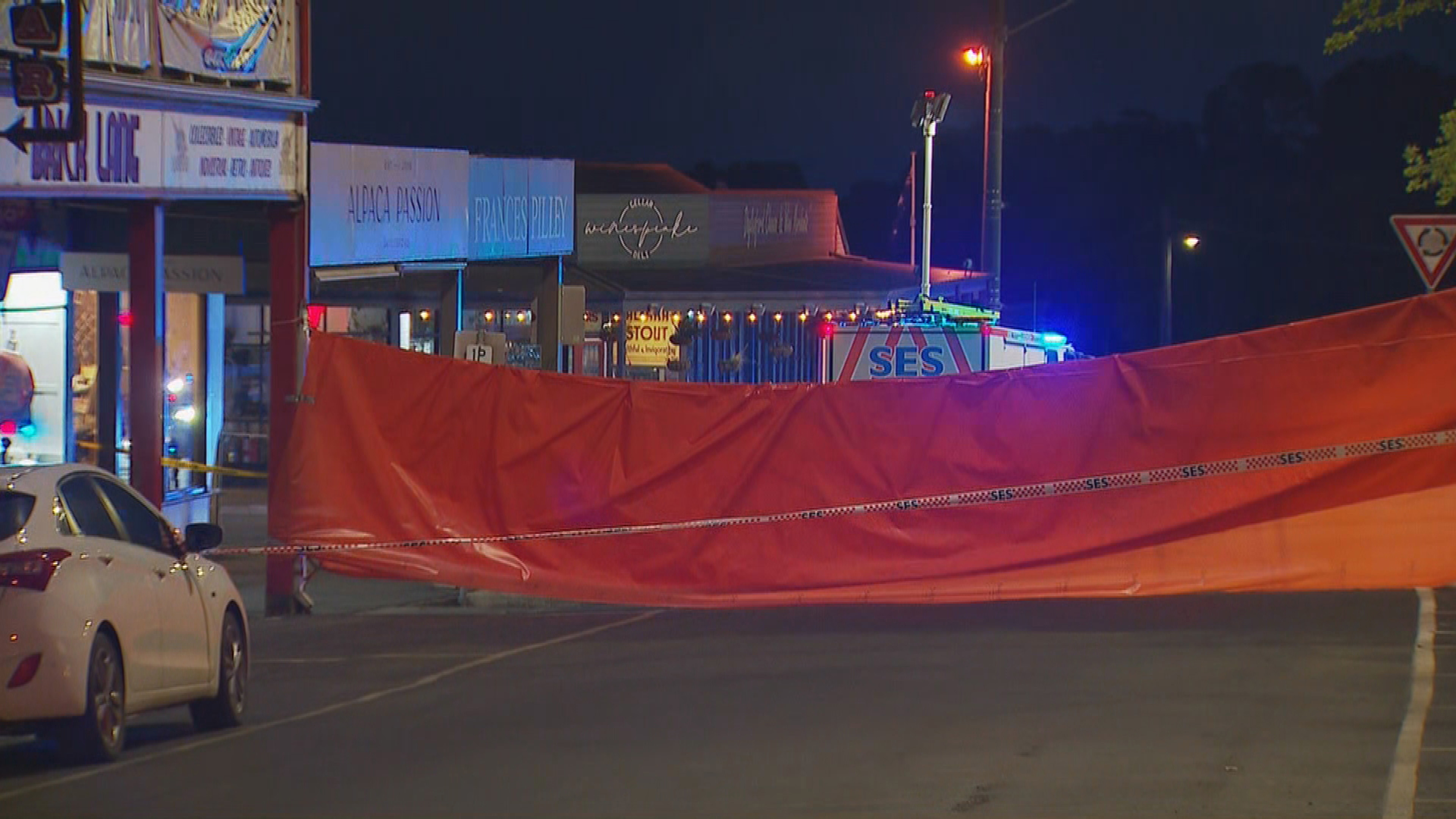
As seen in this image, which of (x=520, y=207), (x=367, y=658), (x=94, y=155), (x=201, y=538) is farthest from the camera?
(x=520, y=207)

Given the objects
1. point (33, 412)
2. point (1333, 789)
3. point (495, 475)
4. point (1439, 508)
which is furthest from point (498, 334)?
point (1333, 789)

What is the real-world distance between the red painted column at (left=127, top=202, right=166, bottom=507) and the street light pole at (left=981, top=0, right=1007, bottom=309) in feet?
42.1

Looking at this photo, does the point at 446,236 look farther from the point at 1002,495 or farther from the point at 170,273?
the point at 1002,495

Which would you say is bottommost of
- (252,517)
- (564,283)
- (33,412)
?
(252,517)

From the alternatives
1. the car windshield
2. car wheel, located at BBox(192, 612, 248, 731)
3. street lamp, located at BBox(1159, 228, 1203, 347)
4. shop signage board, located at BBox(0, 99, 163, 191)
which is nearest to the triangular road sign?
car wheel, located at BBox(192, 612, 248, 731)

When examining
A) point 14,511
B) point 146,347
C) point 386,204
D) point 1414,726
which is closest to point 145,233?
point 146,347

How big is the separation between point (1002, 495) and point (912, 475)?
32.5 inches

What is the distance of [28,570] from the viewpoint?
854 cm

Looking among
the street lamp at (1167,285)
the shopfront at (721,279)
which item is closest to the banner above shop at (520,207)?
the shopfront at (721,279)

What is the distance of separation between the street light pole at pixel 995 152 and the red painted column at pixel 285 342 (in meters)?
11.7

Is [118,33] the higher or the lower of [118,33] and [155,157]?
the higher

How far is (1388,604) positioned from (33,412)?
16.4 meters

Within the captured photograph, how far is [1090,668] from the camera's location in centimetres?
1143

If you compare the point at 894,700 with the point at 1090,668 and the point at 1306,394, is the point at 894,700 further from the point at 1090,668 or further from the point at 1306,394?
the point at 1306,394
